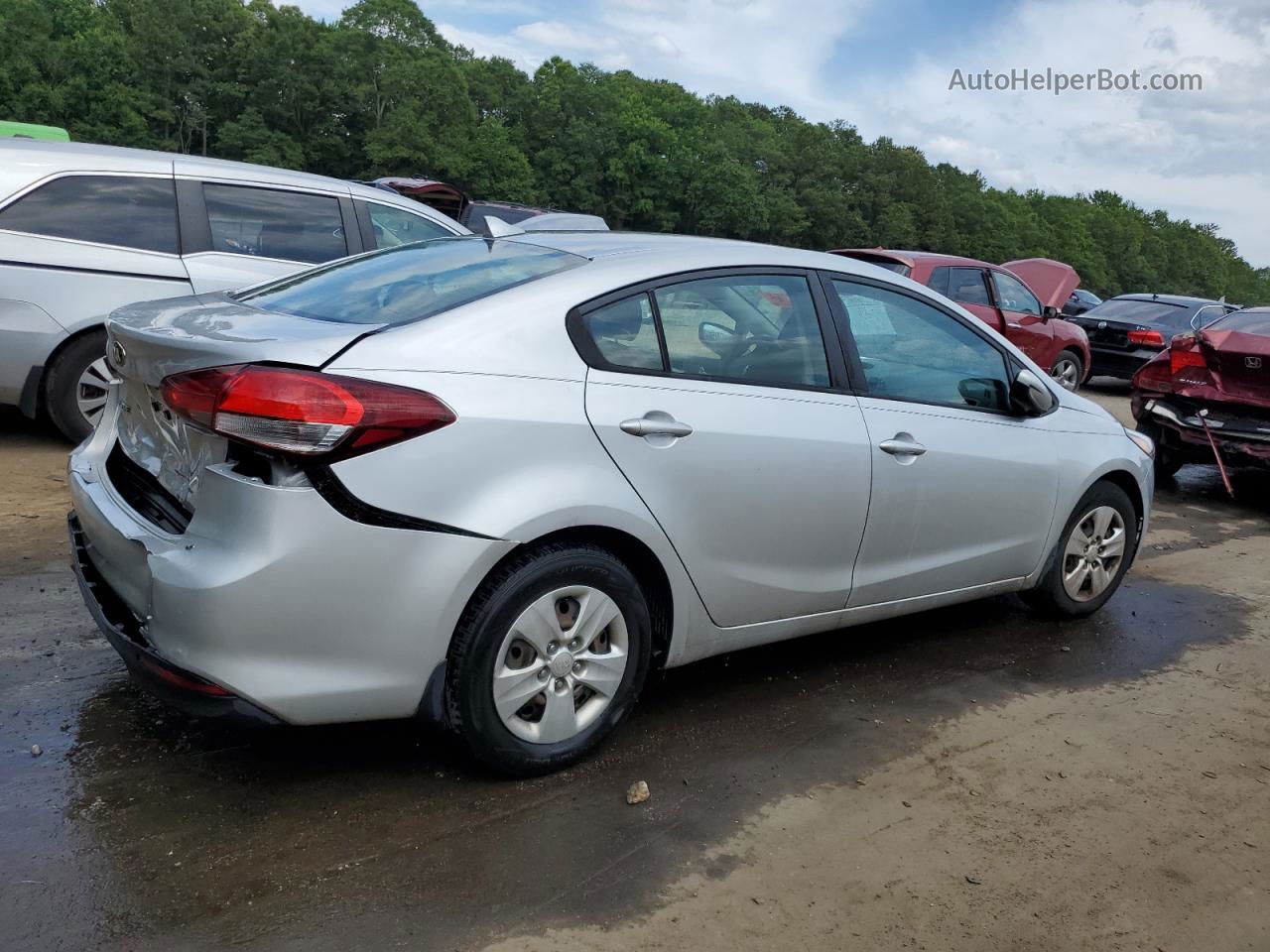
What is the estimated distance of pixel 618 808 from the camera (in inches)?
129

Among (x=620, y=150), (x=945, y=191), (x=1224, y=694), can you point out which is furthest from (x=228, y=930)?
(x=945, y=191)

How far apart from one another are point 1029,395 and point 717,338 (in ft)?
5.26

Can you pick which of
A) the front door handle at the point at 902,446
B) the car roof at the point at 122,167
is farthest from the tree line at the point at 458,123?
the front door handle at the point at 902,446

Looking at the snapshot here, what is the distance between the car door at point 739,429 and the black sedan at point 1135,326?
13.5 meters

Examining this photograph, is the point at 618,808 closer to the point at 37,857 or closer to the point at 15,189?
the point at 37,857

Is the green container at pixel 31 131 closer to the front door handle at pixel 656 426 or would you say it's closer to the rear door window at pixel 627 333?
the rear door window at pixel 627 333

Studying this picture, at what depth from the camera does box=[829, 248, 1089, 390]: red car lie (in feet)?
38.9

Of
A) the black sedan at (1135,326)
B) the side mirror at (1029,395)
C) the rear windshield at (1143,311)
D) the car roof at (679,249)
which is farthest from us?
the rear windshield at (1143,311)

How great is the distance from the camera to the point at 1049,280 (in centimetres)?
1516

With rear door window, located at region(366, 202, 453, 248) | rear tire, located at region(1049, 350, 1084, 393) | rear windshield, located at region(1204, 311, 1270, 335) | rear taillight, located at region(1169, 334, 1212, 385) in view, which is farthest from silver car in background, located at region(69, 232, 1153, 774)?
rear tire, located at region(1049, 350, 1084, 393)

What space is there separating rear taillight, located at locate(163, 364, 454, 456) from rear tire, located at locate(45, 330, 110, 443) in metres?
4.09

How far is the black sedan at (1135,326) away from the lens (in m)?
16.0

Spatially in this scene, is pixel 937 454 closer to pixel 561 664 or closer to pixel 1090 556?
pixel 1090 556

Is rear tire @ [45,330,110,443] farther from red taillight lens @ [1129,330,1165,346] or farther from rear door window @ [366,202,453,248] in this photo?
red taillight lens @ [1129,330,1165,346]
